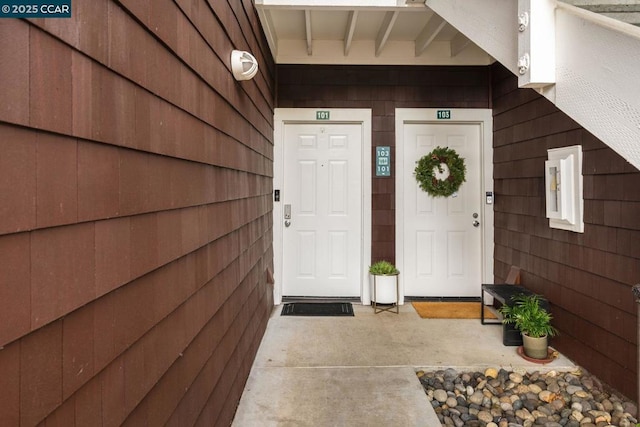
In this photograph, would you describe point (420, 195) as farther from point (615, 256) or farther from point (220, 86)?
point (220, 86)

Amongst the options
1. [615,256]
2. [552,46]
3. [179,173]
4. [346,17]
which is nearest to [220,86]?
[179,173]

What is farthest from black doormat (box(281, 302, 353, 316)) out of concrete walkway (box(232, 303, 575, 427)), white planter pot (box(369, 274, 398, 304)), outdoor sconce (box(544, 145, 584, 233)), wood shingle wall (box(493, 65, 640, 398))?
outdoor sconce (box(544, 145, 584, 233))

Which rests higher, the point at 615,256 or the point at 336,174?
the point at 336,174

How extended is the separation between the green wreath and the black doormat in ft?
4.53

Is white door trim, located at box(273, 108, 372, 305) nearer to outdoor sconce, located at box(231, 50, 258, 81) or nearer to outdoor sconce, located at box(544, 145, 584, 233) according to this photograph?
outdoor sconce, located at box(544, 145, 584, 233)

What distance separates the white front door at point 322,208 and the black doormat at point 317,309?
0.53 feet

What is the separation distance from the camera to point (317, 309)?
3574mm

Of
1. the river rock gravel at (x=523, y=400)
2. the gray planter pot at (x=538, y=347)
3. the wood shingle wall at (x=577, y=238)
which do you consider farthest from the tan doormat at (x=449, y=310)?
the river rock gravel at (x=523, y=400)

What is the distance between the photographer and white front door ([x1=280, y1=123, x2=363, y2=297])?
383cm

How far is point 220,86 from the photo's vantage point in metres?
1.59

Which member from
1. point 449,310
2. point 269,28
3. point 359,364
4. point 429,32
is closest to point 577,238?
point 449,310

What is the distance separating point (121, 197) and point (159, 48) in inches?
17.1

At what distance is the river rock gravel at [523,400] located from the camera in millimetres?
1963

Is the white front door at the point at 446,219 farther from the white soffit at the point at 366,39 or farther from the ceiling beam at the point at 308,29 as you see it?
the ceiling beam at the point at 308,29
